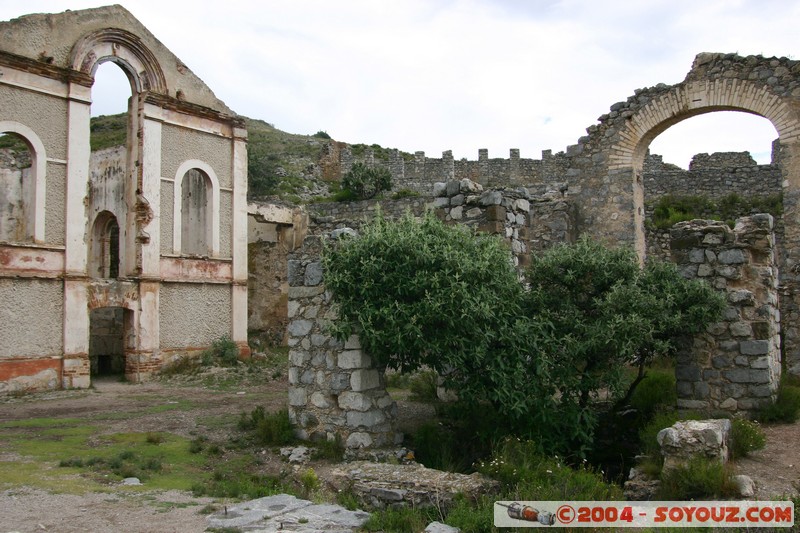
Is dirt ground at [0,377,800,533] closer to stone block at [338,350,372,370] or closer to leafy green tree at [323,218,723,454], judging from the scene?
stone block at [338,350,372,370]

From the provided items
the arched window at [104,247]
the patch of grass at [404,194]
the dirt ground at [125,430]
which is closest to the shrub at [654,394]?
the dirt ground at [125,430]

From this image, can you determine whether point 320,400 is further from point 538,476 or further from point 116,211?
point 116,211

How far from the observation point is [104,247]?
20.0m

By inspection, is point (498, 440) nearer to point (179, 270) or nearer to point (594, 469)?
point (594, 469)

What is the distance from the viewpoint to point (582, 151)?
13.8m

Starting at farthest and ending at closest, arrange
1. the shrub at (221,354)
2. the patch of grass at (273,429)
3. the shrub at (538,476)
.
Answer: the shrub at (221,354)
the patch of grass at (273,429)
the shrub at (538,476)

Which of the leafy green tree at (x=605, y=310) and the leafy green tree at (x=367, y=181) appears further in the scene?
the leafy green tree at (x=367, y=181)

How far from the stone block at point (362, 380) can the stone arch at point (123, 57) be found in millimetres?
10411

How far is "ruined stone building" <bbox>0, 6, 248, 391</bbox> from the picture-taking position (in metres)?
13.2

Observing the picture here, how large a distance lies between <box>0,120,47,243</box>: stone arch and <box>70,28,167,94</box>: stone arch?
5.85ft

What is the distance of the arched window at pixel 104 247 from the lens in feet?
64.5

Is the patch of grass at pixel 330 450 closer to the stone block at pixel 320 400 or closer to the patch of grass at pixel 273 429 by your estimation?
the stone block at pixel 320 400

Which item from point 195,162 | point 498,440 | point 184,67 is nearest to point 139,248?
point 195,162

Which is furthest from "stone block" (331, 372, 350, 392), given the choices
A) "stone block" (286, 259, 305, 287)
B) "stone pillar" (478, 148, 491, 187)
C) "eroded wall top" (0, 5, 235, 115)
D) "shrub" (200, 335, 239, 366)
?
"stone pillar" (478, 148, 491, 187)
